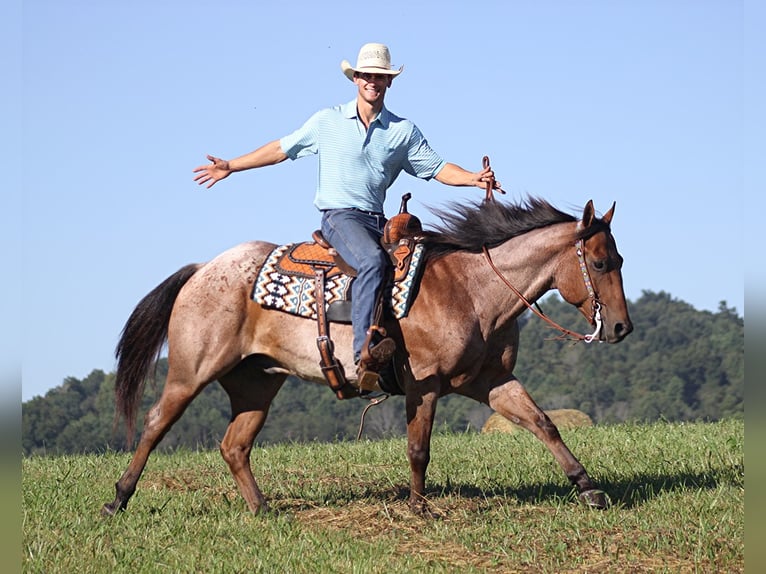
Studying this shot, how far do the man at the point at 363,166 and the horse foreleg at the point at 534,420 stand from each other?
1.14 m

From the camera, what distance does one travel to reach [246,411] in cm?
858

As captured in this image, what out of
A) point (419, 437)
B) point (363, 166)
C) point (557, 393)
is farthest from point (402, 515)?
point (557, 393)

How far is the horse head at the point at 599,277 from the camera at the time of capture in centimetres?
777

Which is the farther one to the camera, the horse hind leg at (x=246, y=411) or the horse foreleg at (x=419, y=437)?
the horse hind leg at (x=246, y=411)

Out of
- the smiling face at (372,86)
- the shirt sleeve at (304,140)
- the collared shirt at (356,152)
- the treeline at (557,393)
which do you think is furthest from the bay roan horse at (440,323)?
the treeline at (557,393)

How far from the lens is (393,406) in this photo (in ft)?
185

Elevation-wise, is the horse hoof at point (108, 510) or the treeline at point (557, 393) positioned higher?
the horse hoof at point (108, 510)

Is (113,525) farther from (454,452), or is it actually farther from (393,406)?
(393,406)

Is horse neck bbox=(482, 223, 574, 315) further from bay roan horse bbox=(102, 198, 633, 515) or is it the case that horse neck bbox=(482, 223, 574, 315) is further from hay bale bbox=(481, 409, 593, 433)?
hay bale bbox=(481, 409, 593, 433)

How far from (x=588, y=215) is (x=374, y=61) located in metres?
1.92

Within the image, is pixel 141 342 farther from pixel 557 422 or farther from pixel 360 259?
pixel 557 422

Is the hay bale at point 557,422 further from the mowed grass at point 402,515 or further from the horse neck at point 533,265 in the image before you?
the horse neck at point 533,265

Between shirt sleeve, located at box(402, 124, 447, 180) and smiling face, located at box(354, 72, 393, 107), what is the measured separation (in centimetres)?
40
